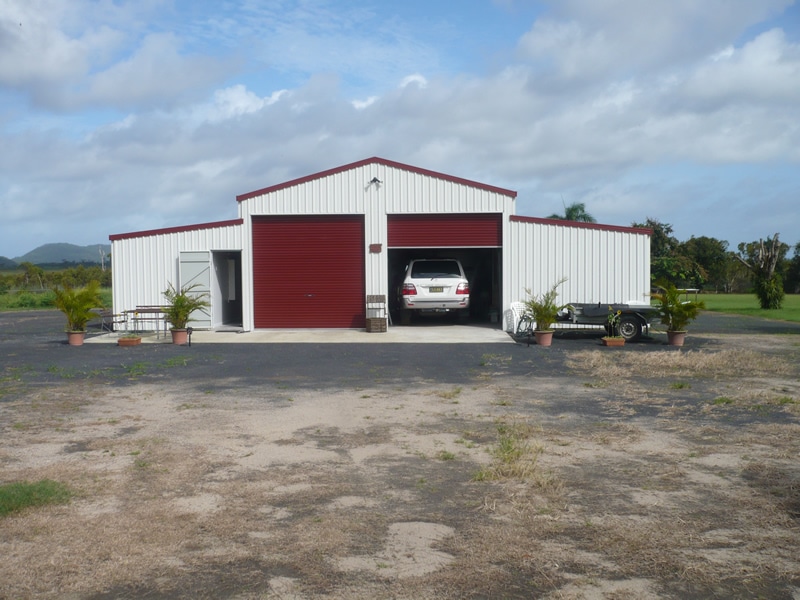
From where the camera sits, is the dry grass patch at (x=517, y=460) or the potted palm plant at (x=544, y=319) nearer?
the dry grass patch at (x=517, y=460)

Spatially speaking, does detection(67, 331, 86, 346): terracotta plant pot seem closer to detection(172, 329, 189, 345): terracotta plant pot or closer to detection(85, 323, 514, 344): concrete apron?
detection(85, 323, 514, 344): concrete apron

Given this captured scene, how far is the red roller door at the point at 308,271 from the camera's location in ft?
71.9

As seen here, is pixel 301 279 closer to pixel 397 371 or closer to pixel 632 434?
pixel 397 371

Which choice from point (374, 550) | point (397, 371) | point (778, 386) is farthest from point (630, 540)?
point (397, 371)

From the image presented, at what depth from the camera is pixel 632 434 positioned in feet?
25.8

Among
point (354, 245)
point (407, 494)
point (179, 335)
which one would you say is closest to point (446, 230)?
point (354, 245)

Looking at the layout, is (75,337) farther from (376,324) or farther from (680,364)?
A: (680,364)

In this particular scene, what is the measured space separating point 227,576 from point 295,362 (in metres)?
10.3

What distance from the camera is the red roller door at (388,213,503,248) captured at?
21.7 metres

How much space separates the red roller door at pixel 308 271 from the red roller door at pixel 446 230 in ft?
3.62

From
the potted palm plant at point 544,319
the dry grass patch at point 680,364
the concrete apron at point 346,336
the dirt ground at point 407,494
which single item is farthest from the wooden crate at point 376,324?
the dirt ground at point 407,494

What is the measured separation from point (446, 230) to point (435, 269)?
114 centimetres

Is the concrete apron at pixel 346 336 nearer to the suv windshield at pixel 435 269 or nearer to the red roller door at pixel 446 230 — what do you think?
the suv windshield at pixel 435 269

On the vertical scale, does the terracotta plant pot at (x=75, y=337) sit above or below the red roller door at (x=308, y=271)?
below
